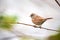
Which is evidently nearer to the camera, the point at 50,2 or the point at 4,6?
the point at 4,6

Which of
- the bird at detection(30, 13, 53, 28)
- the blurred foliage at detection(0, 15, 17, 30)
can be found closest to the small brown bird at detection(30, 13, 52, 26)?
the bird at detection(30, 13, 53, 28)

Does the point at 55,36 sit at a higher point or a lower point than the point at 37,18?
lower

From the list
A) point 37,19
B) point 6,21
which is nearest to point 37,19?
point 37,19

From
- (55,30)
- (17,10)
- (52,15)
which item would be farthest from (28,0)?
(55,30)

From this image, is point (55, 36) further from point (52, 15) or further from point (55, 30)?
point (52, 15)

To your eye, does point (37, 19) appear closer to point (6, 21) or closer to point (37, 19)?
point (37, 19)

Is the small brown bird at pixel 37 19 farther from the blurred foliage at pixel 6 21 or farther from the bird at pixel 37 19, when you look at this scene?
the blurred foliage at pixel 6 21

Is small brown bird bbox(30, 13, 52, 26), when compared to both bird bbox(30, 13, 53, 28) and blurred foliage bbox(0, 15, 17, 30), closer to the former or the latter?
bird bbox(30, 13, 53, 28)

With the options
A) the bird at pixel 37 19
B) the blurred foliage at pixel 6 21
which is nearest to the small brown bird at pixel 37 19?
the bird at pixel 37 19
